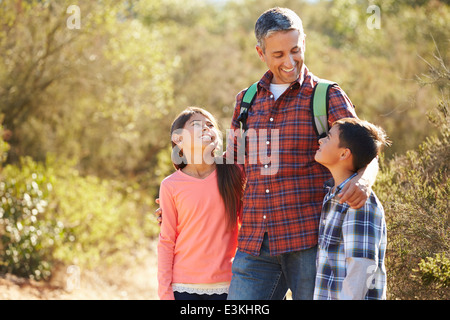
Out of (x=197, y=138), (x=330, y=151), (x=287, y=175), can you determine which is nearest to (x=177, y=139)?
(x=197, y=138)

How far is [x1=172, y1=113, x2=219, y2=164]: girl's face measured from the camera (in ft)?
10.0

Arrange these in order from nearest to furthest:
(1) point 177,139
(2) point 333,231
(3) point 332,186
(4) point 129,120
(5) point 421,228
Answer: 1. (2) point 333,231
2. (3) point 332,186
3. (1) point 177,139
4. (5) point 421,228
5. (4) point 129,120

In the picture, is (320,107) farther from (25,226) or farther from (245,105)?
(25,226)

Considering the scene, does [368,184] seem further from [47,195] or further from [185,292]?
[47,195]

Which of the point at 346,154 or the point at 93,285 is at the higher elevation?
the point at 346,154

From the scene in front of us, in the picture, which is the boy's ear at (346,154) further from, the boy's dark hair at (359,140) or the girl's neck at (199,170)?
the girl's neck at (199,170)

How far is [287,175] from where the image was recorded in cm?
268

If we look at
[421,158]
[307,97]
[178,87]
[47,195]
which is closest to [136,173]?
[178,87]

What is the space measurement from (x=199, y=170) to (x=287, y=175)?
0.59 meters

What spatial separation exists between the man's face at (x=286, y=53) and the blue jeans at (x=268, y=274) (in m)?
0.78

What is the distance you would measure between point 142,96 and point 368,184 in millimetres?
8664

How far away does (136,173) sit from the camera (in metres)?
12.6

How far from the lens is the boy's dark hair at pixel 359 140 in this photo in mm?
2506

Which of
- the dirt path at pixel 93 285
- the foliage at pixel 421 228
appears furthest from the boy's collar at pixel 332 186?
the dirt path at pixel 93 285
